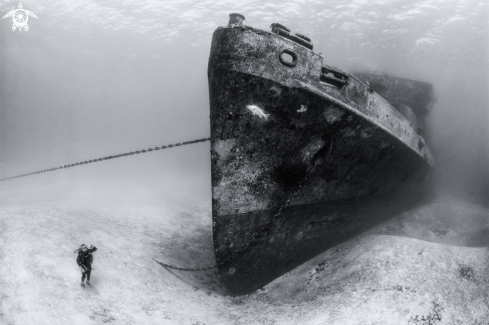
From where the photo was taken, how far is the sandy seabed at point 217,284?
3.17m

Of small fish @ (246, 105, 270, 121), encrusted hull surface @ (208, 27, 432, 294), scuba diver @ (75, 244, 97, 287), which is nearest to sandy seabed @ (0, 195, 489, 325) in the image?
scuba diver @ (75, 244, 97, 287)

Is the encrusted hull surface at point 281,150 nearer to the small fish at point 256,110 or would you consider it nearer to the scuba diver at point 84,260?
the small fish at point 256,110

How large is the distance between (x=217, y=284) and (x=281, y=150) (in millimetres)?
2669

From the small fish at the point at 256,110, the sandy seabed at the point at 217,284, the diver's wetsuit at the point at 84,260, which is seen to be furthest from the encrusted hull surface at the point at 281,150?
the diver's wetsuit at the point at 84,260

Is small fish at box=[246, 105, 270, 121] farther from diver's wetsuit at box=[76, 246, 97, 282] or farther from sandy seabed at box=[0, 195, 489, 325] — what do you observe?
diver's wetsuit at box=[76, 246, 97, 282]

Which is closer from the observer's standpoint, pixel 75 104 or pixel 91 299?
pixel 91 299

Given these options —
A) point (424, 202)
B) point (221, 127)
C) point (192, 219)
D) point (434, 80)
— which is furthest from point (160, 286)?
point (434, 80)

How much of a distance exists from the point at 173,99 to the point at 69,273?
9081 cm

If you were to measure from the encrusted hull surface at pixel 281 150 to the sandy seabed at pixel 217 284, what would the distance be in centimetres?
56

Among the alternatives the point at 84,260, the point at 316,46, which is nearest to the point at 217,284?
the point at 84,260

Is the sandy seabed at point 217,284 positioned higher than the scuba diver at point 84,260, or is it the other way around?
the scuba diver at point 84,260

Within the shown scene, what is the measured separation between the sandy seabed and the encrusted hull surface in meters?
0.56

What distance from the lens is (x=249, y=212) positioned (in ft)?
13.9

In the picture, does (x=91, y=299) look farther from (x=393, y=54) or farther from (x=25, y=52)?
(x=25, y=52)
